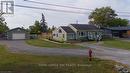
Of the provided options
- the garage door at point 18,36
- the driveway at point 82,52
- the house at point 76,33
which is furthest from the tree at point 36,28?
the driveway at point 82,52

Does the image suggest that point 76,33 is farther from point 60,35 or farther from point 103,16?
point 103,16

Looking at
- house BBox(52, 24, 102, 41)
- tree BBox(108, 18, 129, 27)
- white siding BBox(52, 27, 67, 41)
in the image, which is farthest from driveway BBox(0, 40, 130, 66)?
tree BBox(108, 18, 129, 27)

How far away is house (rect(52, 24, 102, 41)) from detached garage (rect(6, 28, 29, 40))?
15.5m

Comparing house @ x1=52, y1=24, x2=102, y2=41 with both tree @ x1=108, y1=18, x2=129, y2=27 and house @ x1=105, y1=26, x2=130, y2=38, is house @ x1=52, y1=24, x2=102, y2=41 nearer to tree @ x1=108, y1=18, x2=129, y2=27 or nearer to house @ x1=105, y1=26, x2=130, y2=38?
house @ x1=105, y1=26, x2=130, y2=38

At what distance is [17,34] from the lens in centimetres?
7975

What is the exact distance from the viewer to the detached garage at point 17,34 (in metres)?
78.8

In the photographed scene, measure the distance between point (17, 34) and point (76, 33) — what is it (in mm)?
23545

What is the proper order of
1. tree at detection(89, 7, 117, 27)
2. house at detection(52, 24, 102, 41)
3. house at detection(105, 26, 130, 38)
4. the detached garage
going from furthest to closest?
tree at detection(89, 7, 117, 27) → house at detection(105, 26, 130, 38) → the detached garage → house at detection(52, 24, 102, 41)

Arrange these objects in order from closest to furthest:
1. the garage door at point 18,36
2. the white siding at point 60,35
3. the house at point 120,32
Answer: the white siding at point 60,35 → the garage door at point 18,36 → the house at point 120,32

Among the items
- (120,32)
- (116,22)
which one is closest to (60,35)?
(120,32)

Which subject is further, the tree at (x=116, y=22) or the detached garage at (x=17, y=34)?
the tree at (x=116, y=22)

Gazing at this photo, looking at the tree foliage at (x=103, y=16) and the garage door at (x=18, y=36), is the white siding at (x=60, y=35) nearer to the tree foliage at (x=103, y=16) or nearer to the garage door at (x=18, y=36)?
the garage door at (x=18, y=36)

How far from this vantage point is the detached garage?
78812 mm

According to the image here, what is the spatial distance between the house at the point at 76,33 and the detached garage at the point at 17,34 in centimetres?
1549
